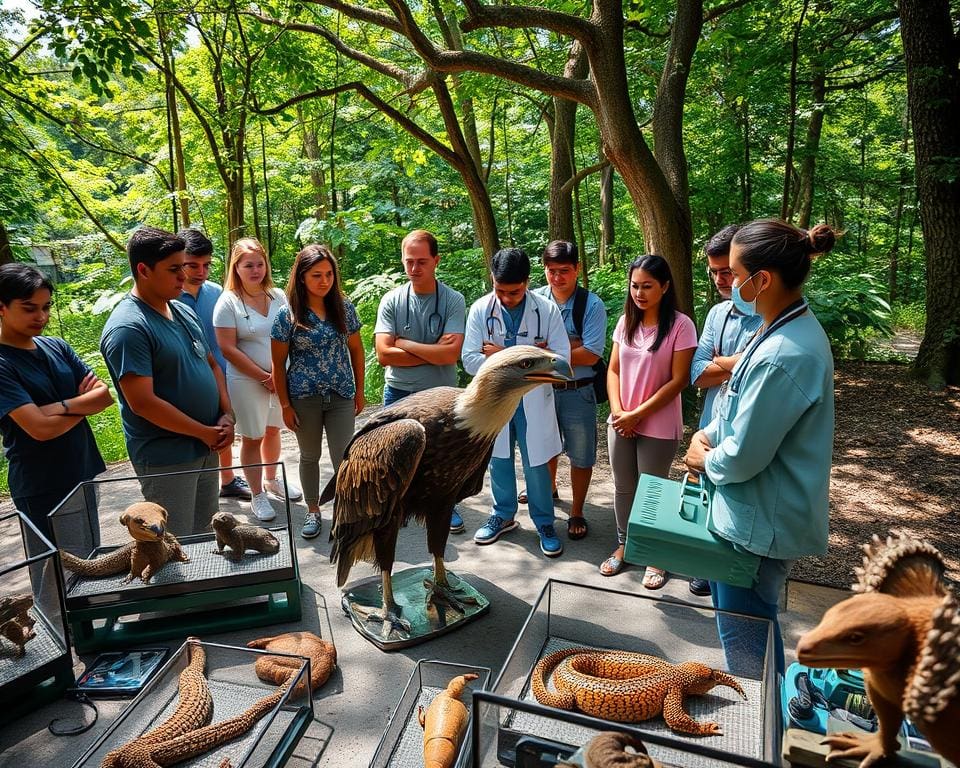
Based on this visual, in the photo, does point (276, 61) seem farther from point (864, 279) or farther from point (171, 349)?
point (864, 279)

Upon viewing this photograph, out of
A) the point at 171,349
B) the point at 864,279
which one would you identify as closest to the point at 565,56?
the point at 864,279

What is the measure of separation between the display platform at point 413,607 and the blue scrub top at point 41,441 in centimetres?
157

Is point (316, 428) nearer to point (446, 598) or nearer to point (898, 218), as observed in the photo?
point (446, 598)

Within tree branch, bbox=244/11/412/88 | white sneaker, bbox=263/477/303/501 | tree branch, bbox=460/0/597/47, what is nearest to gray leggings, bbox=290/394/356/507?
white sneaker, bbox=263/477/303/501

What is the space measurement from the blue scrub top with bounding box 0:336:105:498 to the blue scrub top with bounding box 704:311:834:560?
3.04 m

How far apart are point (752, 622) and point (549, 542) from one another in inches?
83.8

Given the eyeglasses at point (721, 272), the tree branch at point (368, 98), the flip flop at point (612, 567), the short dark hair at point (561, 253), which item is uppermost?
the tree branch at point (368, 98)

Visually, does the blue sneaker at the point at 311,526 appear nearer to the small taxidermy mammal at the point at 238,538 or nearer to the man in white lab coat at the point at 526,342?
the small taxidermy mammal at the point at 238,538

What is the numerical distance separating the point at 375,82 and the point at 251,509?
22.8 ft

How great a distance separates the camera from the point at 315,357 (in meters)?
3.94

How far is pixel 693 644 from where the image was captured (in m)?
2.03

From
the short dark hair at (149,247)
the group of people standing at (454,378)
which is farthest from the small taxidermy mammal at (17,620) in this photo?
the short dark hair at (149,247)

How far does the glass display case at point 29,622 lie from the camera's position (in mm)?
2399

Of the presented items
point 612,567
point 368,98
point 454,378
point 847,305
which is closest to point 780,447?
point 612,567
